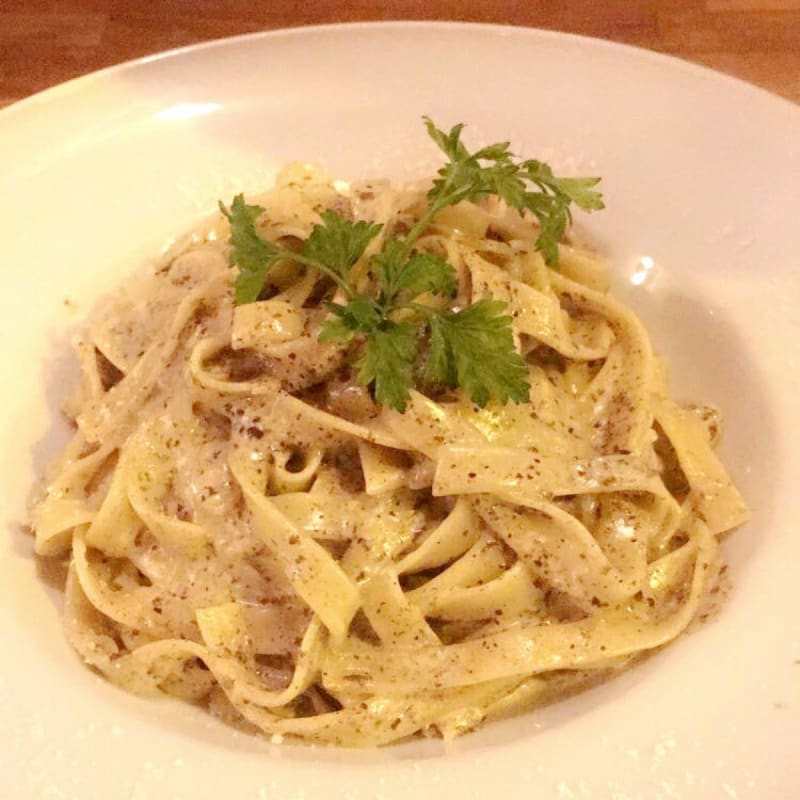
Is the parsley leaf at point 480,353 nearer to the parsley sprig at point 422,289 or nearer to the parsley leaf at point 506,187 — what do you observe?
the parsley sprig at point 422,289

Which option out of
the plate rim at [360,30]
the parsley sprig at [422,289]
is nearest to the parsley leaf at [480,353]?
the parsley sprig at [422,289]

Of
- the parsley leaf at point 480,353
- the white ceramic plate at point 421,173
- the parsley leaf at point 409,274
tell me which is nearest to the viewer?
the white ceramic plate at point 421,173

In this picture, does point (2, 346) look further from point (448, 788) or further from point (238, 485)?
point (448, 788)

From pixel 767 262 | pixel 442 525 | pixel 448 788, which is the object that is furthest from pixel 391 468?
pixel 767 262

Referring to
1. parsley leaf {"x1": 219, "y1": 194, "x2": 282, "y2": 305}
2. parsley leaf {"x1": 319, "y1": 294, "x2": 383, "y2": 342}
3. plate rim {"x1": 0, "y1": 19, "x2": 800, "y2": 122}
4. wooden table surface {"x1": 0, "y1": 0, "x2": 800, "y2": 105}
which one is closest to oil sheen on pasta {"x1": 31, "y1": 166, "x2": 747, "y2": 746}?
parsley leaf {"x1": 219, "y1": 194, "x2": 282, "y2": 305}

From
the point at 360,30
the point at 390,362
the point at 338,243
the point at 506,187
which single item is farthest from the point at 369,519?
the point at 360,30
